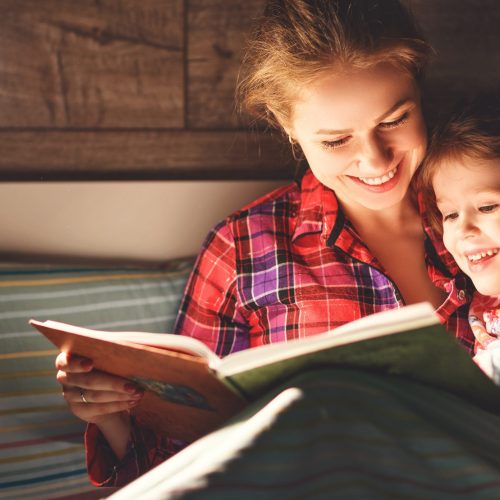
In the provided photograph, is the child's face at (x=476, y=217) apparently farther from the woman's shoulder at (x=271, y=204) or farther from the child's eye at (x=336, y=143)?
the woman's shoulder at (x=271, y=204)

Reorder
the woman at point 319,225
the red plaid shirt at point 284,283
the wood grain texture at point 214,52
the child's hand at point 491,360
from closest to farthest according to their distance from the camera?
the child's hand at point 491,360 < the woman at point 319,225 < the red plaid shirt at point 284,283 < the wood grain texture at point 214,52

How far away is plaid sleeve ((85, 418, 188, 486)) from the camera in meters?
1.12

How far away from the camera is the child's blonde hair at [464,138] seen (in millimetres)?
1099

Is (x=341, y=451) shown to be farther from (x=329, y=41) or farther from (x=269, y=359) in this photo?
(x=329, y=41)

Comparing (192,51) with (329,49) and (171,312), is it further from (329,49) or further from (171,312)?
(171,312)

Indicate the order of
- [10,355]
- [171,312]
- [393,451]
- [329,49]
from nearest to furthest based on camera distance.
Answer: [393,451] → [329,49] → [10,355] → [171,312]

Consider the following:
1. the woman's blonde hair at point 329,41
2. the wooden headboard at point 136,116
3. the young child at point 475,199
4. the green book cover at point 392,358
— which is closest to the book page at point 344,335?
the green book cover at point 392,358

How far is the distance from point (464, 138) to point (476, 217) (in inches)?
5.5

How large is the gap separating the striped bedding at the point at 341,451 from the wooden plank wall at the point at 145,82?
813mm

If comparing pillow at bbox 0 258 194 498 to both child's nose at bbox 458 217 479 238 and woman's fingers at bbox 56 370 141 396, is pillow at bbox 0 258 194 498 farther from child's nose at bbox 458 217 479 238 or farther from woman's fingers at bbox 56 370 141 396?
child's nose at bbox 458 217 479 238

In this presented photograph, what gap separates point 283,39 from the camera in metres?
1.09

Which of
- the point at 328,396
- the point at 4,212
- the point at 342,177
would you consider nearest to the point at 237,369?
the point at 328,396

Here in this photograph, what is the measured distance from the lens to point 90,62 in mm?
1365

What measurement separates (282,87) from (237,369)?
21.2 inches
